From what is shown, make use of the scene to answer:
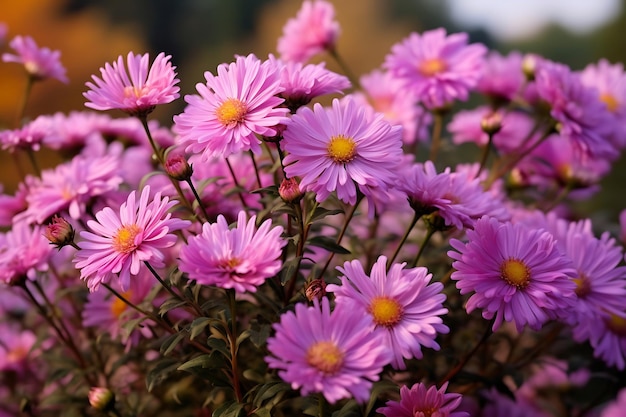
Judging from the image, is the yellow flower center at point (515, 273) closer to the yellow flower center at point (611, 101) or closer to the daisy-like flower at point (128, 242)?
the daisy-like flower at point (128, 242)

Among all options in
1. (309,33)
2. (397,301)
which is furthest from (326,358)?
(309,33)

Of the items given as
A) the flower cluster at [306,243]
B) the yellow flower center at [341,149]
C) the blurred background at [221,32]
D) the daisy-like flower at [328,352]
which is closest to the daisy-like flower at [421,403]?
the flower cluster at [306,243]

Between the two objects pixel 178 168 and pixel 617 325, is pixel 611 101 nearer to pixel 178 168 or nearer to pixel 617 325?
pixel 617 325

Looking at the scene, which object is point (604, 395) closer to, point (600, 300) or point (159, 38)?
point (600, 300)

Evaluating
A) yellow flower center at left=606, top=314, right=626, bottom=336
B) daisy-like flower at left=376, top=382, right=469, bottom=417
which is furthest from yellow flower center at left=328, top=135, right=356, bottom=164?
yellow flower center at left=606, top=314, right=626, bottom=336

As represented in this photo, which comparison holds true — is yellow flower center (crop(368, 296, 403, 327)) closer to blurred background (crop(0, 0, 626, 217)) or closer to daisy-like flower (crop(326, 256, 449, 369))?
daisy-like flower (crop(326, 256, 449, 369))

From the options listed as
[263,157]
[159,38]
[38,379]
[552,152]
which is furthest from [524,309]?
[159,38]
